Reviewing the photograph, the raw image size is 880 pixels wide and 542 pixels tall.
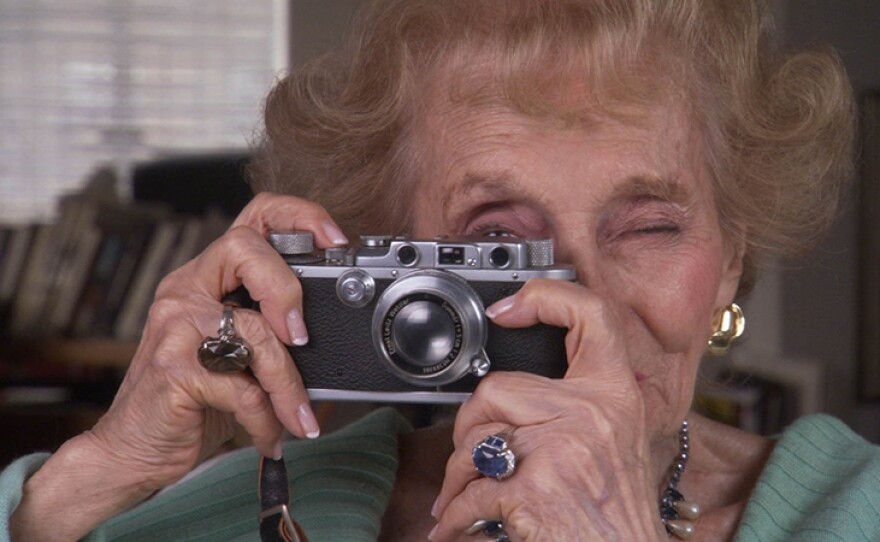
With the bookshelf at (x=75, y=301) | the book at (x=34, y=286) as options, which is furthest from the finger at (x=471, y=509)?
the book at (x=34, y=286)

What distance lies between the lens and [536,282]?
3.78ft

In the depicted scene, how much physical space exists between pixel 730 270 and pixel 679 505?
0.89ft

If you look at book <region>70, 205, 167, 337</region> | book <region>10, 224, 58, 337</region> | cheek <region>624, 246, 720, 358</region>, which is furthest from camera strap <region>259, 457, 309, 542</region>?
book <region>10, 224, 58, 337</region>

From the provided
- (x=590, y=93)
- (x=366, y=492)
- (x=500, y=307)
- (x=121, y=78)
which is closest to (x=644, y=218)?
(x=590, y=93)

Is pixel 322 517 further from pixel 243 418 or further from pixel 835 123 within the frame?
pixel 835 123

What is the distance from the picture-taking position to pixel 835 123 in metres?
1.57

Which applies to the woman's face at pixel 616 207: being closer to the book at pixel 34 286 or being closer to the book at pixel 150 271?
the book at pixel 150 271

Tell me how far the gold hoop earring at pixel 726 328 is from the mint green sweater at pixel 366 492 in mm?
126

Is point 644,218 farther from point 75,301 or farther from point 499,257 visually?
point 75,301

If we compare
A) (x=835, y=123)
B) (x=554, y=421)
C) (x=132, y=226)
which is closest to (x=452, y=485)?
(x=554, y=421)

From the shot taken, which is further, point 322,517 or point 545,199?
point 322,517

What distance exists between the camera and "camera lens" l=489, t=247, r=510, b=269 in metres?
1.17

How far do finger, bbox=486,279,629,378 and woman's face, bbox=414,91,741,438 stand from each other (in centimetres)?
13

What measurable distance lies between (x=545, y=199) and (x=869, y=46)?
6.20ft
